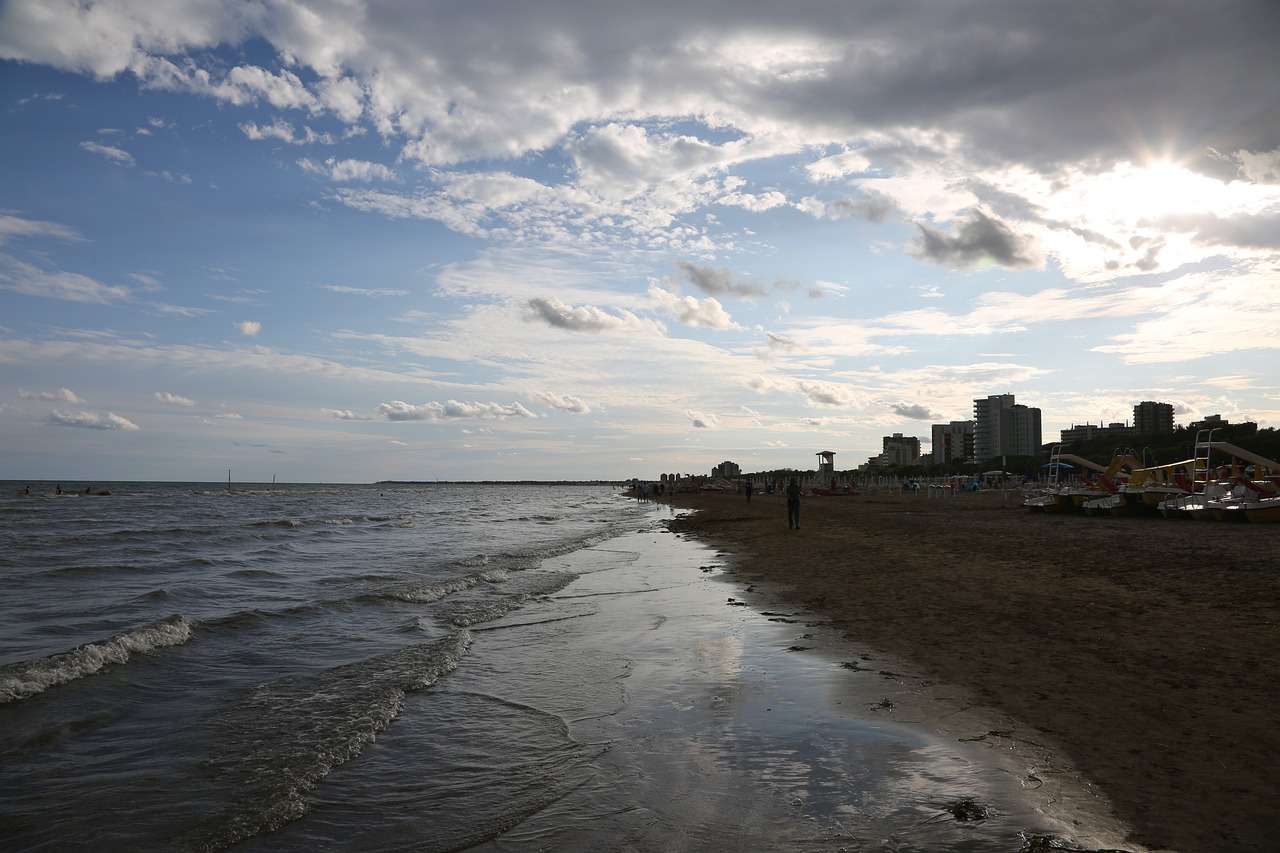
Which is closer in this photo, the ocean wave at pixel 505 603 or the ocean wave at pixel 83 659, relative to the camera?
the ocean wave at pixel 83 659

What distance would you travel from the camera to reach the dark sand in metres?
4.47

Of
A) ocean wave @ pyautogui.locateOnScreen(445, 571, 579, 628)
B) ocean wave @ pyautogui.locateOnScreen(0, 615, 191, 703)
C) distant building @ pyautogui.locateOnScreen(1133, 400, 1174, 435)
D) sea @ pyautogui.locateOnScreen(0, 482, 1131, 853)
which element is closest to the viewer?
sea @ pyautogui.locateOnScreen(0, 482, 1131, 853)

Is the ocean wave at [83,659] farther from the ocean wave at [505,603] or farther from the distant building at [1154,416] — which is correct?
the distant building at [1154,416]

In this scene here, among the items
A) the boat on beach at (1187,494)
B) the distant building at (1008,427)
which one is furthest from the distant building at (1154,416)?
the boat on beach at (1187,494)

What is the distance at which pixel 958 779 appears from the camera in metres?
4.84

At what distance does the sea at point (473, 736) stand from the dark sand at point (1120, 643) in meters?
0.66

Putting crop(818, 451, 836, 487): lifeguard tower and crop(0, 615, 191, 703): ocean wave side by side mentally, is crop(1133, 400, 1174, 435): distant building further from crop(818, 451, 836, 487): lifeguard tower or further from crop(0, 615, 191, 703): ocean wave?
crop(0, 615, 191, 703): ocean wave

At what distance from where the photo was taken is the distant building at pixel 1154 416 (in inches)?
5600

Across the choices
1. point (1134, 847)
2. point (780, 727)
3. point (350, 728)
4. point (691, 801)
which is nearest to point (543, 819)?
point (691, 801)

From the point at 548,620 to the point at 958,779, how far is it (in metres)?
7.78

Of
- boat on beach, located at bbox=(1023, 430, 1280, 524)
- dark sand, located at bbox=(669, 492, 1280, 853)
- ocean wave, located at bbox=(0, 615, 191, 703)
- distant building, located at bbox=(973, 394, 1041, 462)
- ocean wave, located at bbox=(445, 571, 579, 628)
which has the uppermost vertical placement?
distant building, located at bbox=(973, 394, 1041, 462)

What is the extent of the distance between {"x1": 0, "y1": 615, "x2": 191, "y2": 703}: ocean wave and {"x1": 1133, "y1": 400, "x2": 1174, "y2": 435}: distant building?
164 metres

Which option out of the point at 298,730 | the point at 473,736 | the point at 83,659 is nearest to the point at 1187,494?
the point at 473,736

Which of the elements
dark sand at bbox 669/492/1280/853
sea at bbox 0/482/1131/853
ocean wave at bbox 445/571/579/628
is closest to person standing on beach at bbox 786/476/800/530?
dark sand at bbox 669/492/1280/853
